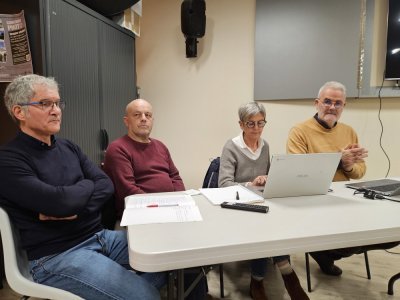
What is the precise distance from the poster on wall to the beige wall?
1576 millimetres

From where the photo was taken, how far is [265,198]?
135 cm

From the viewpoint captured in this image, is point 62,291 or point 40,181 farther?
point 40,181

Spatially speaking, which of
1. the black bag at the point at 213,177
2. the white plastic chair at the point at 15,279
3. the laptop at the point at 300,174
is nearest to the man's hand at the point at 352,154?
the laptop at the point at 300,174

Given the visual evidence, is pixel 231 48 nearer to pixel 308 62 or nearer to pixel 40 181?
pixel 308 62

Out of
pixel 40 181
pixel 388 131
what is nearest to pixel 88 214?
pixel 40 181

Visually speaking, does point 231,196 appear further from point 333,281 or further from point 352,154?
point 333,281

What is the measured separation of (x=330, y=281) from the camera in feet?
6.72

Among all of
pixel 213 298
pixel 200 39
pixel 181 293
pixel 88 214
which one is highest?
pixel 200 39

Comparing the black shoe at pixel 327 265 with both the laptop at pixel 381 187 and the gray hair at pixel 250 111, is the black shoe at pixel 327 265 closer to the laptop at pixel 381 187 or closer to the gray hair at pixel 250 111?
the laptop at pixel 381 187

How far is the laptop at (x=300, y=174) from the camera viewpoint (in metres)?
1.21

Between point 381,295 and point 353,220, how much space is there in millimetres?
1224

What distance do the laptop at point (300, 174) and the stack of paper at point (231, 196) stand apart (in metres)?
0.07

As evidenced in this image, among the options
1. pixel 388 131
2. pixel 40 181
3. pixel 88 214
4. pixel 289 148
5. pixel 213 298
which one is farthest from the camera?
pixel 388 131

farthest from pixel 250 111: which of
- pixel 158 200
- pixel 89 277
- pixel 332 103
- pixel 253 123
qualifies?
pixel 89 277
